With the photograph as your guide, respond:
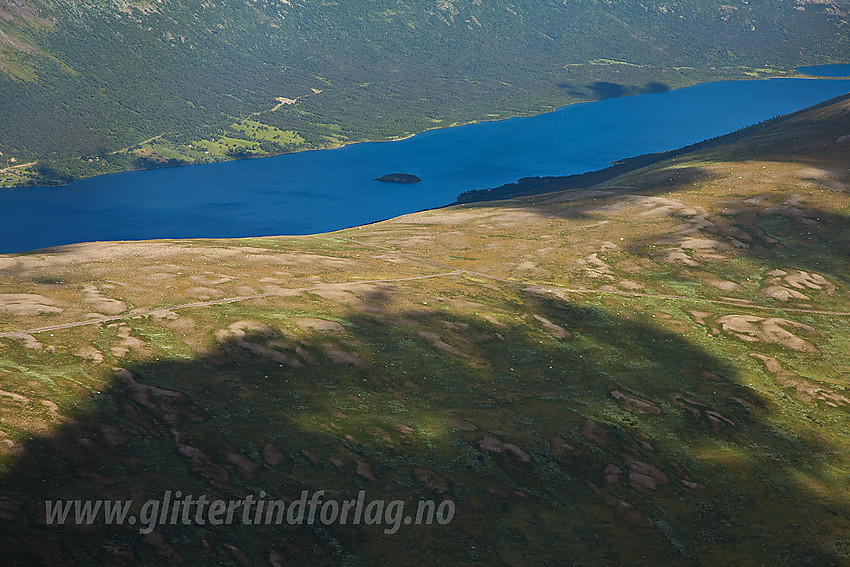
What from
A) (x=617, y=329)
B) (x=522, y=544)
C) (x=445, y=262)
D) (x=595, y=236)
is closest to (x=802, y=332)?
(x=617, y=329)

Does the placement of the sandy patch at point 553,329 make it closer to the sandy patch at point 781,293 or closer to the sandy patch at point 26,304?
the sandy patch at point 781,293

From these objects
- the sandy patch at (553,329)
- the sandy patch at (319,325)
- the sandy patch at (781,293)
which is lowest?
the sandy patch at (553,329)

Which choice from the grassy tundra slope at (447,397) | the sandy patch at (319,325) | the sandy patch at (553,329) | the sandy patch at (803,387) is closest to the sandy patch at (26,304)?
the grassy tundra slope at (447,397)

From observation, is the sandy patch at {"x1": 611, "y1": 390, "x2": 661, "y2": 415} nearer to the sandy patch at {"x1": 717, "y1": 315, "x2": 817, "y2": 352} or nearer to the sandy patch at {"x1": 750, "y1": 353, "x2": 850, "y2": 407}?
the sandy patch at {"x1": 750, "y1": 353, "x2": 850, "y2": 407}

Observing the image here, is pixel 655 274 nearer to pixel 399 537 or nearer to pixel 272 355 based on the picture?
pixel 272 355

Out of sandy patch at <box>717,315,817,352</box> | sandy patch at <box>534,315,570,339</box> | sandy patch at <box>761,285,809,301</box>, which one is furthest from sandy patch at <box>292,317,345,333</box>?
sandy patch at <box>761,285,809,301</box>

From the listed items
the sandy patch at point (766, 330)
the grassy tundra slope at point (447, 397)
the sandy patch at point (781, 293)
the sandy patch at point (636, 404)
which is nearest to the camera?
the grassy tundra slope at point (447, 397)

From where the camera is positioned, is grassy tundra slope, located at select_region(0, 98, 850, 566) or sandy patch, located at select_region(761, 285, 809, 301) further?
→ sandy patch, located at select_region(761, 285, 809, 301)
